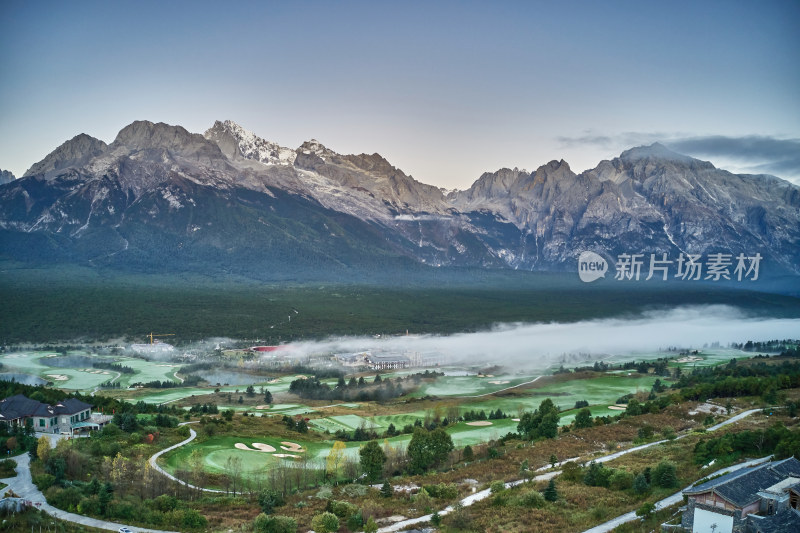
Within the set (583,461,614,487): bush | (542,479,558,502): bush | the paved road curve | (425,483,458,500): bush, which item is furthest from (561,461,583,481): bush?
the paved road curve

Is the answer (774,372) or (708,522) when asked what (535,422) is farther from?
(774,372)

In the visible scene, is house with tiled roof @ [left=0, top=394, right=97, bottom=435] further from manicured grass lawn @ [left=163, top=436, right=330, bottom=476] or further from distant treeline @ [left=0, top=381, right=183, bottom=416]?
manicured grass lawn @ [left=163, top=436, right=330, bottom=476]

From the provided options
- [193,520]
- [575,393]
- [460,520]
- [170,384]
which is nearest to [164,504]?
[193,520]

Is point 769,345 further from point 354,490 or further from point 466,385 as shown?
point 354,490

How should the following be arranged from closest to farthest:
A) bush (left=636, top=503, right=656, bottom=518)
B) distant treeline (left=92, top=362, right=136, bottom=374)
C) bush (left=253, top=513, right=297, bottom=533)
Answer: bush (left=636, top=503, right=656, bottom=518) → bush (left=253, top=513, right=297, bottom=533) → distant treeline (left=92, top=362, right=136, bottom=374)

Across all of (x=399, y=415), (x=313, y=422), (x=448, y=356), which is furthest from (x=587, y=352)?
(x=313, y=422)
